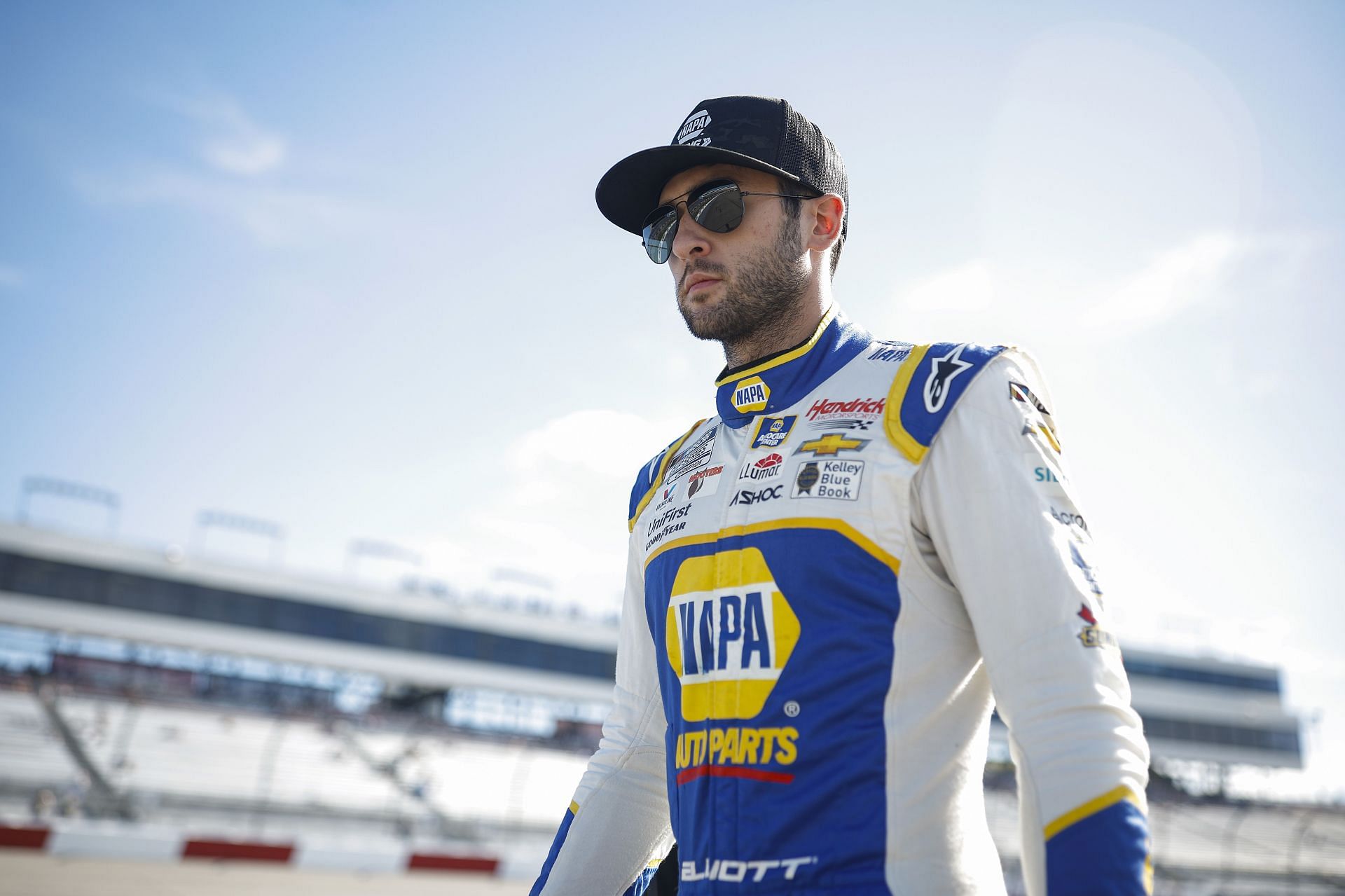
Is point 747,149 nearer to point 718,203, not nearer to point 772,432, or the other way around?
point 718,203

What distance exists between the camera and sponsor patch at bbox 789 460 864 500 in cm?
151

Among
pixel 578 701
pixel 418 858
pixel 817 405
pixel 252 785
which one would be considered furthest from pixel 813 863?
pixel 578 701

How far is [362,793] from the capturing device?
19953 millimetres

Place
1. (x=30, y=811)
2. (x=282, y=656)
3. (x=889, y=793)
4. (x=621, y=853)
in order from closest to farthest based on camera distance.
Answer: (x=889, y=793) → (x=621, y=853) → (x=30, y=811) → (x=282, y=656)

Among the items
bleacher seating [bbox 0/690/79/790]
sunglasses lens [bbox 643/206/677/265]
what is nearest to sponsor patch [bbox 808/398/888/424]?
sunglasses lens [bbox 643/206/677/265]

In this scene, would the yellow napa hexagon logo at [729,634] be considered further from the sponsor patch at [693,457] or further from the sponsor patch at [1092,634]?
the sponsor patch at [1092,634]

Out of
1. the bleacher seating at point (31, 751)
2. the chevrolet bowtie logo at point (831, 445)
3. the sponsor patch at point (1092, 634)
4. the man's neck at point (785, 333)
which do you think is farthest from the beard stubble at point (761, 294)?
the bleacher seating at point (31, 751)

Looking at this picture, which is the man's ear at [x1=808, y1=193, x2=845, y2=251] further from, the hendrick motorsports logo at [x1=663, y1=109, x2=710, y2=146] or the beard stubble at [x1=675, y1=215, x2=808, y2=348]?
the hendrick motorsports logo at [x1=663, y1=109, x2=710, y2=146]

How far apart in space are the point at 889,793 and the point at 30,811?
676 inches

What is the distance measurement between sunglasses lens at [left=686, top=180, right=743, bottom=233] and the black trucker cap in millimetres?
55

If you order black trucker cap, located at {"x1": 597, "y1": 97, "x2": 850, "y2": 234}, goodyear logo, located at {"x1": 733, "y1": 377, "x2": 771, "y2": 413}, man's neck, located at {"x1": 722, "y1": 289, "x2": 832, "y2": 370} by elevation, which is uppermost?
black trucker cap, located at {"x1": 597, "y1": 97, "x2": 850, "y2": 234}

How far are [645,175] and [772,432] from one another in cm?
68

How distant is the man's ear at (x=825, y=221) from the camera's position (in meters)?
1.93

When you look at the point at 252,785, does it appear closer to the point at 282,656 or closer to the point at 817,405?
the point at 282,656
